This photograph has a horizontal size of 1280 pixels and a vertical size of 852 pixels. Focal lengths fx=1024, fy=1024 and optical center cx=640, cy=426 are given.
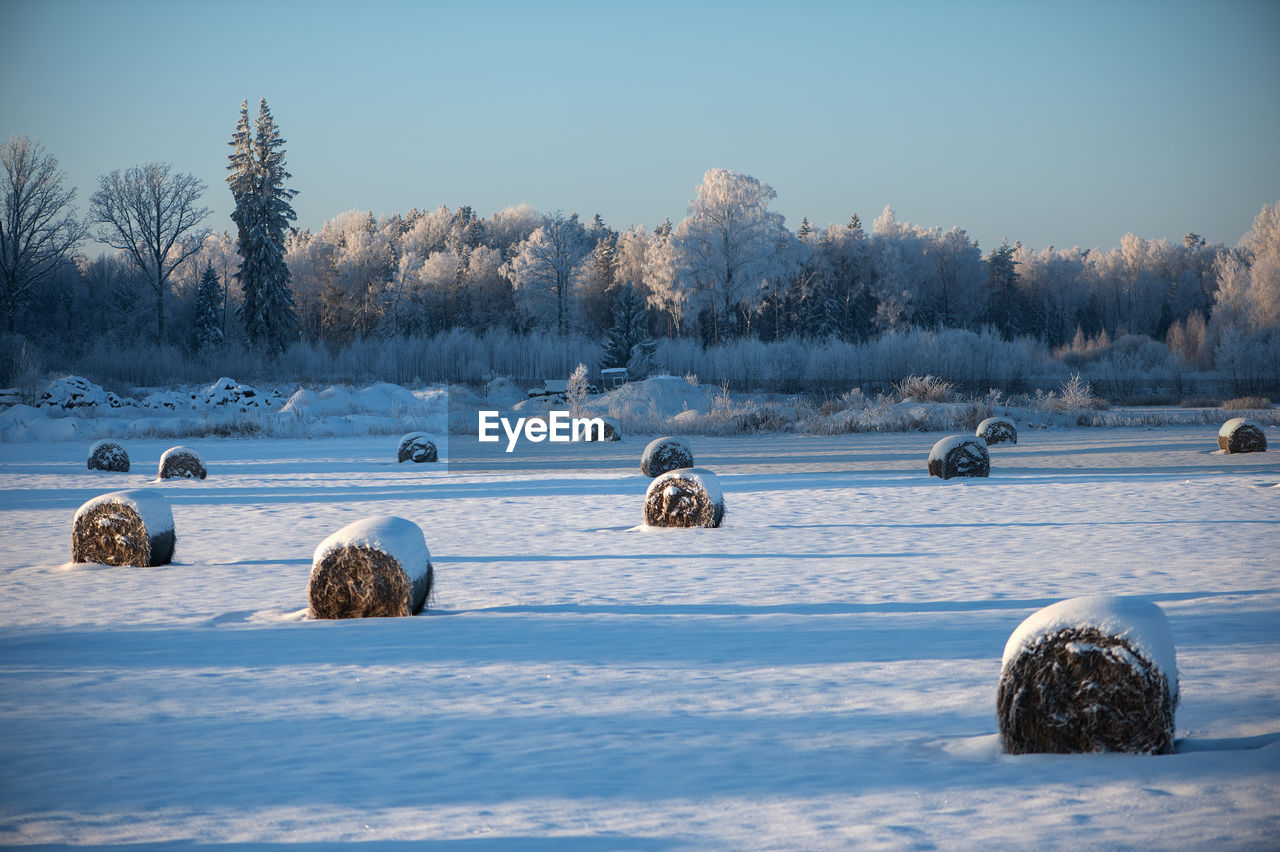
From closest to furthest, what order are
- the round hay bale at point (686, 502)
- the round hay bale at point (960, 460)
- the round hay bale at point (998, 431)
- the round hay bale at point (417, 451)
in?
1. the round hay bale at point (686, 502)
2. the round hay bale at point (960, 460)
3. the round hay bale at point (417, 451)
4. the round hay bale at point (998, 431)

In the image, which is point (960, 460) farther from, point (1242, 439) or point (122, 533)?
point (122, 533)

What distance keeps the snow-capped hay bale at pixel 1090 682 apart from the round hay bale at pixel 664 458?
43.4 feet

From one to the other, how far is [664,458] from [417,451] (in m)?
6.09

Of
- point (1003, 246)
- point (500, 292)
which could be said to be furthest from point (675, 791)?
point (1003, 246)

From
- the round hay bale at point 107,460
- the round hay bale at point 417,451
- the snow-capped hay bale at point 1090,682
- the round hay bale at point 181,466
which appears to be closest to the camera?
the snow-capped hay bale at point 1090,682

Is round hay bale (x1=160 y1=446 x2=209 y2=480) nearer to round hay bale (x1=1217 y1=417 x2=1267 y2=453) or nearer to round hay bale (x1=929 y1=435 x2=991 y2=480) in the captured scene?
round hay bale (x1=929 y1=435 x2=991 y2=480)

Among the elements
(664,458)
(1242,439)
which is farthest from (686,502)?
(1242,439)

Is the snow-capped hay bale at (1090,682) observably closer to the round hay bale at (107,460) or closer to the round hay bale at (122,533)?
the round hay bale at (122,533)

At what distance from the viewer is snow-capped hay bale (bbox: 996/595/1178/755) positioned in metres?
4.52

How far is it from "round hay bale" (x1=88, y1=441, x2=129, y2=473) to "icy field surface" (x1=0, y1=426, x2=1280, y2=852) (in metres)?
6.85

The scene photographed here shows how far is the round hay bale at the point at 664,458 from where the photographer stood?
18.0 m

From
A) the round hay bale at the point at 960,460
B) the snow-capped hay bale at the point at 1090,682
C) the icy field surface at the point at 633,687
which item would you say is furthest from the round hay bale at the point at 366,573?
the round hay bale at the point at 960,460

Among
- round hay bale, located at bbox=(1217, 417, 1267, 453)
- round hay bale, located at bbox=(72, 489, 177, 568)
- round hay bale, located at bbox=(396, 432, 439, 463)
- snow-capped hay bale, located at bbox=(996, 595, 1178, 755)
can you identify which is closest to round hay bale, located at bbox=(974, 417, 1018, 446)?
round hay bale, located at bbox=(1217, 417, 1267, 453)

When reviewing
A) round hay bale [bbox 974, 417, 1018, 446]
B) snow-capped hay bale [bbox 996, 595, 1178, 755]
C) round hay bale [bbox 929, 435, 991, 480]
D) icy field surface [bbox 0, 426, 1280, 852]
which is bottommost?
icy field surface [bbox 0, 426, 1280, 852]
